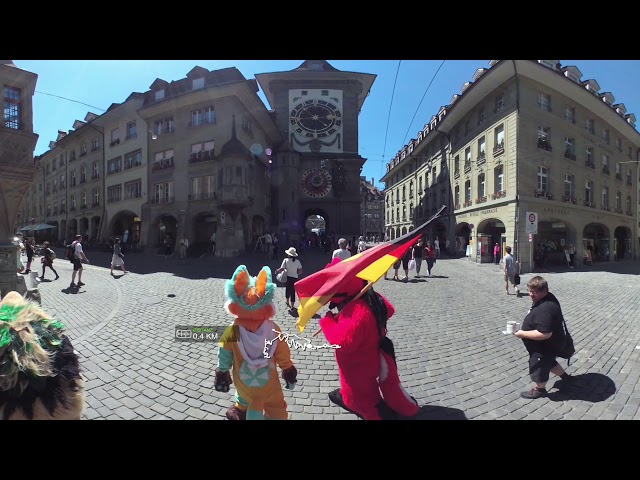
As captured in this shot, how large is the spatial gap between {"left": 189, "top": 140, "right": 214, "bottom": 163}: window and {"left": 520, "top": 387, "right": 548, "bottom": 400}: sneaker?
1779 cm

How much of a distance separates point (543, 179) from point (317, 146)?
18.6 m

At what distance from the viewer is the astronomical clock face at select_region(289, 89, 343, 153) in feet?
81.7

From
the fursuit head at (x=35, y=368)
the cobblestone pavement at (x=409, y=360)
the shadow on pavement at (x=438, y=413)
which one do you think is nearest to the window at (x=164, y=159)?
the cobblestone pavement at (x=409, y=360)

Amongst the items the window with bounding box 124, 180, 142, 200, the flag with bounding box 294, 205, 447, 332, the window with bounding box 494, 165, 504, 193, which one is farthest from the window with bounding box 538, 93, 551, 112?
the window with bounding box 124, 180, 142, 200

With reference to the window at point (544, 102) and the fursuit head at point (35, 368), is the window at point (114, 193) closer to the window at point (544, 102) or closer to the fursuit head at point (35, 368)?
the fursuit head at point (35, 368)

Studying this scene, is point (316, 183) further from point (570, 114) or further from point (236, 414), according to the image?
point (236, 414)

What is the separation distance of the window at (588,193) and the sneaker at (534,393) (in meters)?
20.1

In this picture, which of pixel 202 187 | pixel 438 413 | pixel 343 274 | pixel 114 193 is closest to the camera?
pixel 343 274

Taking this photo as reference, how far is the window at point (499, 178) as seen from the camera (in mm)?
14797

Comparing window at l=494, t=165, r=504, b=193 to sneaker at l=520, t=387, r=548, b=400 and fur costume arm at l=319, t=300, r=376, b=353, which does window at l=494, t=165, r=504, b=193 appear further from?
fur costume arm at l=319, t=300, r=376, b=353

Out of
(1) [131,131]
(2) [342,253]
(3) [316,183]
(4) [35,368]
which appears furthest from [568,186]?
(1) [131,131]

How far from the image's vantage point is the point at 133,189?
15.2 m

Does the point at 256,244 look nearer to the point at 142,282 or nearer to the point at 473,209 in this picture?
the point at 142,282
